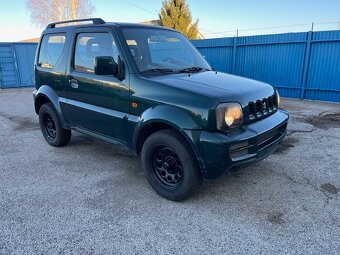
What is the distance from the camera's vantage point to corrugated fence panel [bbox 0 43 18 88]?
1512 cm

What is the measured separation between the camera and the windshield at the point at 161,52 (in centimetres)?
363

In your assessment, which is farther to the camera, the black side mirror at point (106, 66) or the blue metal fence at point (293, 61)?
the blue metal fence at point (293, 61)

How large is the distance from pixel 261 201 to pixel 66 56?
3.46 m

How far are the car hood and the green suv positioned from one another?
0.01 m

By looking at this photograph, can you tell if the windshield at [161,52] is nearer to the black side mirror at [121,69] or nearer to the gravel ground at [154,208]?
the black side mirror at [121,69]

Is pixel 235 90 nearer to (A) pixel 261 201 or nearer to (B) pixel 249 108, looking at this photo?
(B) pixel 249 108

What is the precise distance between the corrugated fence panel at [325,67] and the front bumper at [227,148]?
8.33 meters

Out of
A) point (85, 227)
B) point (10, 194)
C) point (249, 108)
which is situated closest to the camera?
point (85, 227)

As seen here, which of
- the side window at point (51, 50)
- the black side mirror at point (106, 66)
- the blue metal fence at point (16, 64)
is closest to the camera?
the black side mirror at point (106, 66)

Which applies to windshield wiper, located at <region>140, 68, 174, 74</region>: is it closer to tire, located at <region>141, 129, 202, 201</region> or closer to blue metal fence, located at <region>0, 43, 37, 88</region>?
tire, located at <region>141, 129, 202, 201</region>

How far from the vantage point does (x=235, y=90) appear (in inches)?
124

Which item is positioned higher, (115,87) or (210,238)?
(115,87)

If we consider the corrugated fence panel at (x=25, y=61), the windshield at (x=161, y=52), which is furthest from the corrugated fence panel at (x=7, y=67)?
the windshield at (x=161, y=52)

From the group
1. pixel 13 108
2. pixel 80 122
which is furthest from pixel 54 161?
pixel 13 108
